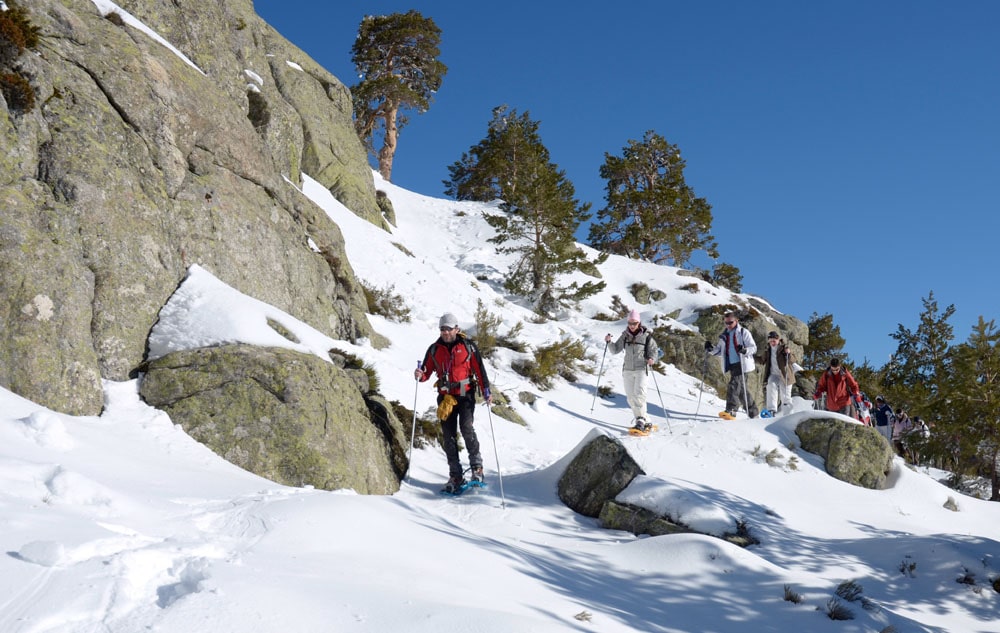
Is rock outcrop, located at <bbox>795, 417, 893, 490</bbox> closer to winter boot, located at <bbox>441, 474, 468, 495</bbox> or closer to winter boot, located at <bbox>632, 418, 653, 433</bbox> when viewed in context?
winter boot, located at <bbox>632, 418, 653, 433</bbox>

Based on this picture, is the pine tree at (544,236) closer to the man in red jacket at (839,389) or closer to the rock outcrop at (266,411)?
the man in red jacket at (839,389)

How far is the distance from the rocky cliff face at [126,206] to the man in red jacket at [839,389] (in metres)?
9.59

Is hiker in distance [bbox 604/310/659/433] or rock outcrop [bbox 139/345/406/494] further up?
hiker in distance [bbox 604/310/659/433]

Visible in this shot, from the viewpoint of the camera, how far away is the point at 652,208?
3375 centimetres

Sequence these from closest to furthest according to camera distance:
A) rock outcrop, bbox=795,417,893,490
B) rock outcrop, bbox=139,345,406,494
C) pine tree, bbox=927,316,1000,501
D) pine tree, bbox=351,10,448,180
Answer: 1. rock outcrop, bbox=139,345,406,494
2. rock outcrop, bbox=795,417,893,490
3. pine tree, bbox=927,316,1000,501
4. pine tree, bbox=351,10,448,180

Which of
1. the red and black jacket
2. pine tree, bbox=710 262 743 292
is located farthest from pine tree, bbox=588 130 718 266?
the red and black jacket

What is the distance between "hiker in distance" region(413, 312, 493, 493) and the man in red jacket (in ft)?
27.7

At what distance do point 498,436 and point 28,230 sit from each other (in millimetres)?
6660

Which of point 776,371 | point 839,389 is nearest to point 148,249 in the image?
point 776,371

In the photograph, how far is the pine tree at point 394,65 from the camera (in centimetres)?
3225

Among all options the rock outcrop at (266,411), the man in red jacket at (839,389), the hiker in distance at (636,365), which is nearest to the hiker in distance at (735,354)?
the man in red jacket at (839,389)

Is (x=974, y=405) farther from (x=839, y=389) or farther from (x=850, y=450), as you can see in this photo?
(x=850, y=450)

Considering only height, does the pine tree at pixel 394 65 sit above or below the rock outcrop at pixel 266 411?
above

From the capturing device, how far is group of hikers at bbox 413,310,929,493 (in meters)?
A: 7.22
